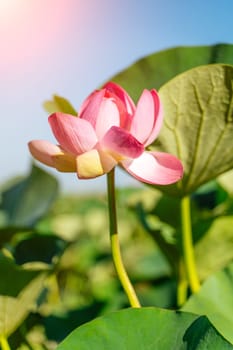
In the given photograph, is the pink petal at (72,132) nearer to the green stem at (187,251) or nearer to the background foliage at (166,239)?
the background foliage at (166,239)

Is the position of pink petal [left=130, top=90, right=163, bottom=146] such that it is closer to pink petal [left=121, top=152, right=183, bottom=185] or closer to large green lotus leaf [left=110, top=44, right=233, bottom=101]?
pink petal [left=121, top=152, right=183, bottom=185]

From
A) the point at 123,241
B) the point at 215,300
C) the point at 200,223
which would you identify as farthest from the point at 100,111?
the point at 123,241

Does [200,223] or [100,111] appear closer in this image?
[100,111]

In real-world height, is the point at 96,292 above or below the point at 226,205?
below

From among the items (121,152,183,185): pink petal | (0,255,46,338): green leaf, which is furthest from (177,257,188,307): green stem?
(121,152,183,185): pink petal

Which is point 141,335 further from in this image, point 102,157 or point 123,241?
point 123,241

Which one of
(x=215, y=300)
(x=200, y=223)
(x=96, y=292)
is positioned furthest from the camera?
(x=96, y=292)

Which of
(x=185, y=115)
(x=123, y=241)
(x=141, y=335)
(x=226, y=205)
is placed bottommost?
(x=123, y=241)
